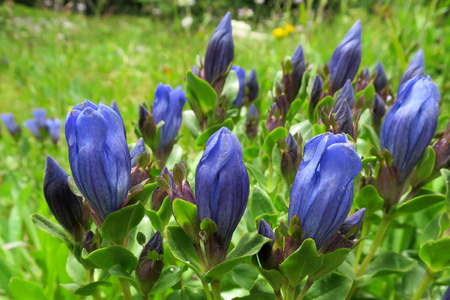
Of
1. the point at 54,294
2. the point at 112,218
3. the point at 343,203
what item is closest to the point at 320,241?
the point at 343,203

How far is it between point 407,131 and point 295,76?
54 centimetres

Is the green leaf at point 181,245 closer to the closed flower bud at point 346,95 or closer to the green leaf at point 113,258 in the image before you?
the green leaf at point 113,258

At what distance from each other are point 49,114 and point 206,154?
3.56 metres

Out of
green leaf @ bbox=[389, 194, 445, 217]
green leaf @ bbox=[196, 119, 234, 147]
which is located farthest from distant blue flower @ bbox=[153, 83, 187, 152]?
green leaf @ bbox=[389, 194, 445, 217]

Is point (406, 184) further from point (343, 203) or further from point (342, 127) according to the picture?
point (343, 203)

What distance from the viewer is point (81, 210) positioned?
937mm

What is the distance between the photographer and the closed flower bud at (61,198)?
0.89m

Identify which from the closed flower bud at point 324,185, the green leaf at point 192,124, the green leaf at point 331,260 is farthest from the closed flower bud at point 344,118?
the green leaf at point 192,124

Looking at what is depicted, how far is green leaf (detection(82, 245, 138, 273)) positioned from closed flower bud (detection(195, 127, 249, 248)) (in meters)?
0.21

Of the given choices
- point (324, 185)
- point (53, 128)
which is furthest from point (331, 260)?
point (53, 128)

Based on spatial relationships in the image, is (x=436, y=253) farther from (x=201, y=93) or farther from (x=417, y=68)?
(x=201, y=93)

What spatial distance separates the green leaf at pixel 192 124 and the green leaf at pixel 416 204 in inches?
29.2

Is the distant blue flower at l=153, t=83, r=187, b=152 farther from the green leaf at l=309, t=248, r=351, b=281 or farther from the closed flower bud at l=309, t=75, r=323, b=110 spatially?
the green leaf at l=309, t=248, r=351, b=281

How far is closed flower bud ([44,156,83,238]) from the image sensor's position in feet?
2.91
